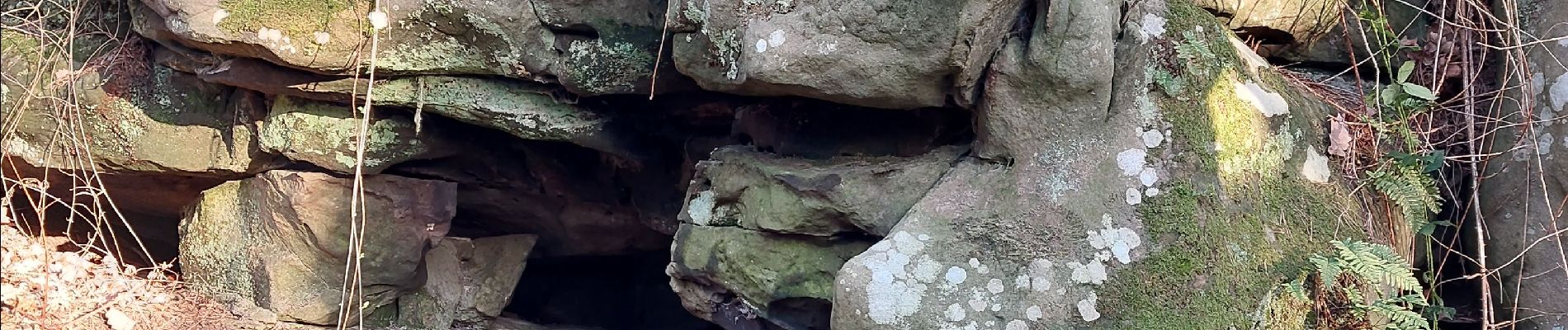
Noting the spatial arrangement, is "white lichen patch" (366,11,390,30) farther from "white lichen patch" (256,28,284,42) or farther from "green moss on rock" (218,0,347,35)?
"white lichen patch" (256,28,284,42)

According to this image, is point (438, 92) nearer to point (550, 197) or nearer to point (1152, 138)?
point (550, 197)

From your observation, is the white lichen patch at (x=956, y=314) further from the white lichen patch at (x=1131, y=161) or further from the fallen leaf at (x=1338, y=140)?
the fallen leaf at (x=1338, y=140)

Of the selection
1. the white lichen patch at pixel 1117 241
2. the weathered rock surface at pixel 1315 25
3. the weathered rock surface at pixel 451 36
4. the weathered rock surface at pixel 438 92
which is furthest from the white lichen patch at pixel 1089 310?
→ the weathered rock surface at pixel 438 92

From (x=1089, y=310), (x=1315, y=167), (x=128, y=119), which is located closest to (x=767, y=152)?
(x=1089, y=310)

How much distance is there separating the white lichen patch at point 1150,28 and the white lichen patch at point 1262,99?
264mm

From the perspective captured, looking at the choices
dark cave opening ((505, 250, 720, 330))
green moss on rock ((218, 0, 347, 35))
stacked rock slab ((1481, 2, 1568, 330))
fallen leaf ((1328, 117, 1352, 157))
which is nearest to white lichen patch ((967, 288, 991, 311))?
fallen leaf ((1328, 117, 1352, 157))

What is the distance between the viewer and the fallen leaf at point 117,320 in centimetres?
362

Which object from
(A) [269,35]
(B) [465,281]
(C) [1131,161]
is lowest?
(B) [465,281]

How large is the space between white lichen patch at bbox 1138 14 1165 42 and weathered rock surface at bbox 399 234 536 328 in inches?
114

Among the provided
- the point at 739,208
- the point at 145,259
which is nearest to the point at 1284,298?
the point at 739,208

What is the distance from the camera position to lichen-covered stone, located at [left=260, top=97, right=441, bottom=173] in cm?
370

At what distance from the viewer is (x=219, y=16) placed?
10.7 ft

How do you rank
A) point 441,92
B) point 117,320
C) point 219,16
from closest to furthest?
point 219,16 < point 441,92 < point 117,320

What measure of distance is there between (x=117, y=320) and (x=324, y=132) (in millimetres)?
1004
